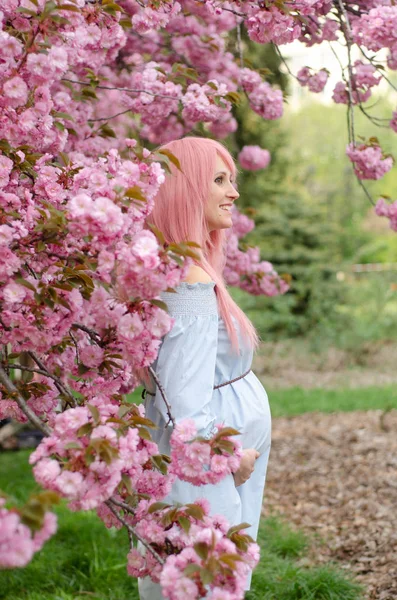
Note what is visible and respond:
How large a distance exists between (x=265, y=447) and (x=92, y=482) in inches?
33.9

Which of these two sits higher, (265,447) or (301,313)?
(265,447)

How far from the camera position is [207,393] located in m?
1.90

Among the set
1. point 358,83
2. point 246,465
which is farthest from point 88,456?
point 358,83

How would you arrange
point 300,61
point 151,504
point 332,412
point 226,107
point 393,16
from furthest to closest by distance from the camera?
point 300,61, point 332,412, point 226,107, point 393,16, point 151,504

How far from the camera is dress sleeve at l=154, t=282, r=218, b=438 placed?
6.15 ft

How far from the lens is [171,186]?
6.90 ft

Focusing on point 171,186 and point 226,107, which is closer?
point 171,186

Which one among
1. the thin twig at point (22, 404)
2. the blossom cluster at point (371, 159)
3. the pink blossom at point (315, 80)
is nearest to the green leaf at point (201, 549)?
Result: the thin twig at point (22, 404)

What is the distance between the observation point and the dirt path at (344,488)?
3.45 meters

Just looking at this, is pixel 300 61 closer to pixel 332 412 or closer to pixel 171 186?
pixel 332 412

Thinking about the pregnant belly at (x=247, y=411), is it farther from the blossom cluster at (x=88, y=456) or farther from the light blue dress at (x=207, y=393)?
the blossom cluster at (x=88, y=456)

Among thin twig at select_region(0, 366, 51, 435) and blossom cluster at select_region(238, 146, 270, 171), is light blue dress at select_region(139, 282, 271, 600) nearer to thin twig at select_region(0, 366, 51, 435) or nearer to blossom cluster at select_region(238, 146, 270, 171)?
thin twig at select_region(0, 366, 51, 435)

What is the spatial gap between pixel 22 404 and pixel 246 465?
629mm

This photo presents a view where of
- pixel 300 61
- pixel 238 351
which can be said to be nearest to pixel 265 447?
pixel 238 351
